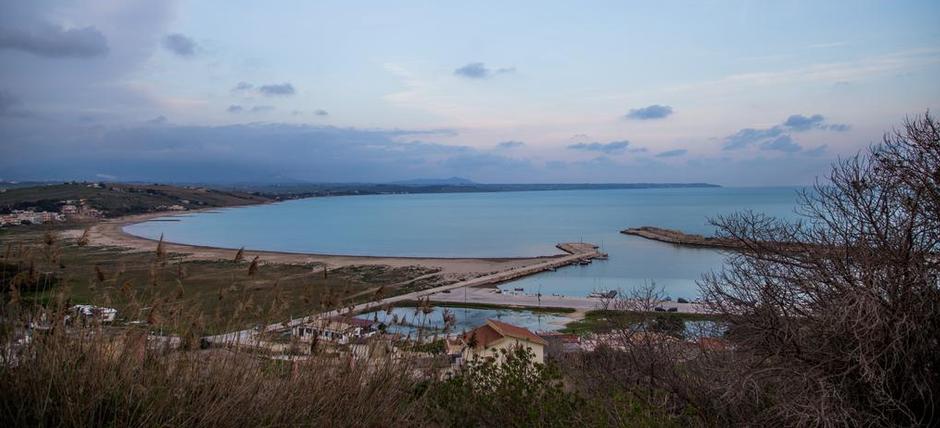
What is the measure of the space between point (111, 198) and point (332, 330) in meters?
116

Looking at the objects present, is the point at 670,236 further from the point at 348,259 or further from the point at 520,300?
the point at 520,300

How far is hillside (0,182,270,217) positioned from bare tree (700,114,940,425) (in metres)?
80.1

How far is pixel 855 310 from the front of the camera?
18.0ft

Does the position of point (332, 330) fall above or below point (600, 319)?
above

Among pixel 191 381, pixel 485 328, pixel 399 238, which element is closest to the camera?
pixel 191 381

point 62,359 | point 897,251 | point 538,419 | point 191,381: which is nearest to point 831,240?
point 897,251

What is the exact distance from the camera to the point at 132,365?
3.18 meters

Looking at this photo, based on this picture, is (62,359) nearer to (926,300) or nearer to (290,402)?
(290,402)

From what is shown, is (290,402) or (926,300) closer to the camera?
(290,402)

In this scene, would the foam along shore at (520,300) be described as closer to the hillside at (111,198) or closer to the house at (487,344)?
the house at (487,344)

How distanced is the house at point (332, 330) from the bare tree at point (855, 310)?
11.3 feet

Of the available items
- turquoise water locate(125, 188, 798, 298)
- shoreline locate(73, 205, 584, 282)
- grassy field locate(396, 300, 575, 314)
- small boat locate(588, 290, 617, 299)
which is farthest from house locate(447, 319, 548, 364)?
shoreline locate(73, 205, 584, 282)

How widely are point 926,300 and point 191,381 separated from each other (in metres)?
5.84

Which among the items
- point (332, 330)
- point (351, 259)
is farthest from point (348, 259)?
point (332, 330)
